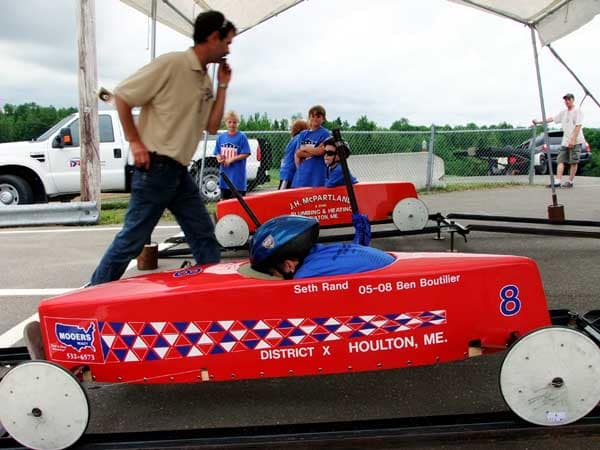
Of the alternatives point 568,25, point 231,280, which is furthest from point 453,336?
point 568,25

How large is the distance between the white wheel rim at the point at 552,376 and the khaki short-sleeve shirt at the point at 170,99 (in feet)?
6.52

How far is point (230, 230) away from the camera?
6738mm

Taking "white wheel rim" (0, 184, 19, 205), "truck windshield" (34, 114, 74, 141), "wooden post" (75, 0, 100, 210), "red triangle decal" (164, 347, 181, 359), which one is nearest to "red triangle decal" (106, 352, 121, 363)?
"red triangle decal" (164, 347, 181, 359)

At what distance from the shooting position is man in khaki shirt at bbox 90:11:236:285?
9.79ft

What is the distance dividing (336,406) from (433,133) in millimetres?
10491

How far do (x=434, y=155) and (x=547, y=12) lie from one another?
20.9 feet

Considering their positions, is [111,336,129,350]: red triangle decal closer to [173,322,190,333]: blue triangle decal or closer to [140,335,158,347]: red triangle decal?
[140,335,158,347]: red triangle decal

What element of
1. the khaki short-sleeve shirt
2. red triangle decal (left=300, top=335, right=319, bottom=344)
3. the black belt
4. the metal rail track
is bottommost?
the metal rail track

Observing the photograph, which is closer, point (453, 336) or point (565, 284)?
point (453, 336)

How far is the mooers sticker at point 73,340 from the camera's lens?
2.61 meters

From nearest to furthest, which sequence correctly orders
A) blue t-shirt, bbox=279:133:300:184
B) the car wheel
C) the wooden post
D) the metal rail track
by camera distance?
1. the metal rail track
2. blue t-shirt, bbox=279:133:300:184
3. the wooden post
4. the car wheel

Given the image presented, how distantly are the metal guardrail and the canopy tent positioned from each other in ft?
21.2

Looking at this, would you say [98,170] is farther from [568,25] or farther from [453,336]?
[453,336]

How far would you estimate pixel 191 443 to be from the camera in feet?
7.82
